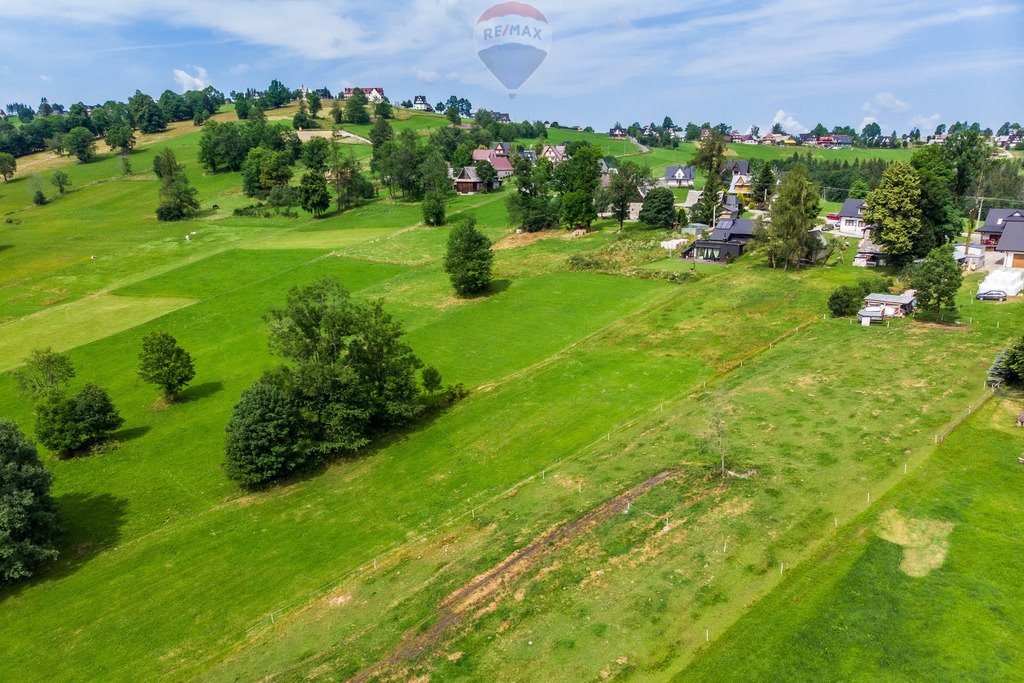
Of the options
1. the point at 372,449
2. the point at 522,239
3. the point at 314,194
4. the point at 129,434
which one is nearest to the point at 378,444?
the point at 372,449

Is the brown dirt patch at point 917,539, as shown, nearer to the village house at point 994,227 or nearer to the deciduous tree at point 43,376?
the deciduous tree at point 43,376

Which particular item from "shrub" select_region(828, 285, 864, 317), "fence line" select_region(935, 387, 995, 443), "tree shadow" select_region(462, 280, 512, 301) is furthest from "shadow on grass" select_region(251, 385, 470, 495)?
"shrub" select_region(828, 285, 864, 317)

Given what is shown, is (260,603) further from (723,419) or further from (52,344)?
(52,344)

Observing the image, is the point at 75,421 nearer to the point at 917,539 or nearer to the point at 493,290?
the point at 493,290

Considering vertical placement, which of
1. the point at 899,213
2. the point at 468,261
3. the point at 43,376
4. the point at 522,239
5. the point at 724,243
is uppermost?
the point at 899,213

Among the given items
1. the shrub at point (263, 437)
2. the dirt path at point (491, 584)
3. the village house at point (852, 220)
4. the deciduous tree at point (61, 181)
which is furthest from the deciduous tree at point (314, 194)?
the dirt path at point (491, 584)

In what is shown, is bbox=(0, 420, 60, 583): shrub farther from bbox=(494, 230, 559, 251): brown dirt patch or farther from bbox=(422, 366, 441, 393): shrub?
bbox=(494, 230, 559, 251): brown dirt patch

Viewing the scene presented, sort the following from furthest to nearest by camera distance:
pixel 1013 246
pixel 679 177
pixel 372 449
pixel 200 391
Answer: pixel 679 177 → pixel 1013 246 → pixel 200 391 → pixel 372 449
